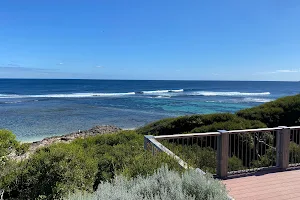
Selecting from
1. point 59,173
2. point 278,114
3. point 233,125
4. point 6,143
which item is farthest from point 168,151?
point 278,114

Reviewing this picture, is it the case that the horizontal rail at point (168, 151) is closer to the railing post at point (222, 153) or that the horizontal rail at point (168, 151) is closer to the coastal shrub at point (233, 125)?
the railing post at point (222, 153)

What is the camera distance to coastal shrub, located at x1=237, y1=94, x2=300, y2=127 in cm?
1007

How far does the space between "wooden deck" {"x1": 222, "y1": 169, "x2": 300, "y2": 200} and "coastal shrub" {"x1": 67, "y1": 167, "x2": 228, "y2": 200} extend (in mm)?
1359

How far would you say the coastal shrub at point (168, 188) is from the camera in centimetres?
206

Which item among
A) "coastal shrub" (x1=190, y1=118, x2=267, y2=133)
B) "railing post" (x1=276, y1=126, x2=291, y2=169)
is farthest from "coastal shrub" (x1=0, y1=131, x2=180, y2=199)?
"coastal shrub" (x1=190, y1=118, x2=267, y2=133)

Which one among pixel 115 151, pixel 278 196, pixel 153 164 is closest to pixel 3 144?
pixel 115 151

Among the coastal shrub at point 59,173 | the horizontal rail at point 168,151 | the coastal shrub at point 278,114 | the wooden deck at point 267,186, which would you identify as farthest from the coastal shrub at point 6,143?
the coastal shrub at point 278,114

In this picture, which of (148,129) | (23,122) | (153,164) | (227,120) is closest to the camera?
(153,164)

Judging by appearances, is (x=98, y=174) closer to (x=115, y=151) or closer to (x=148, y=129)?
(x=115, y=151)

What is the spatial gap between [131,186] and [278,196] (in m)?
2.55

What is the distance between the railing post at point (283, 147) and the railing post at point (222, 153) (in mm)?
1250

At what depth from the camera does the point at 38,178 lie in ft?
11.5

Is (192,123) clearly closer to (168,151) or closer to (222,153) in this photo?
(222,153)

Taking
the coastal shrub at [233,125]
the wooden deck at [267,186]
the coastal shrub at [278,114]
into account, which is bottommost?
the wooden deck at [267,186]
